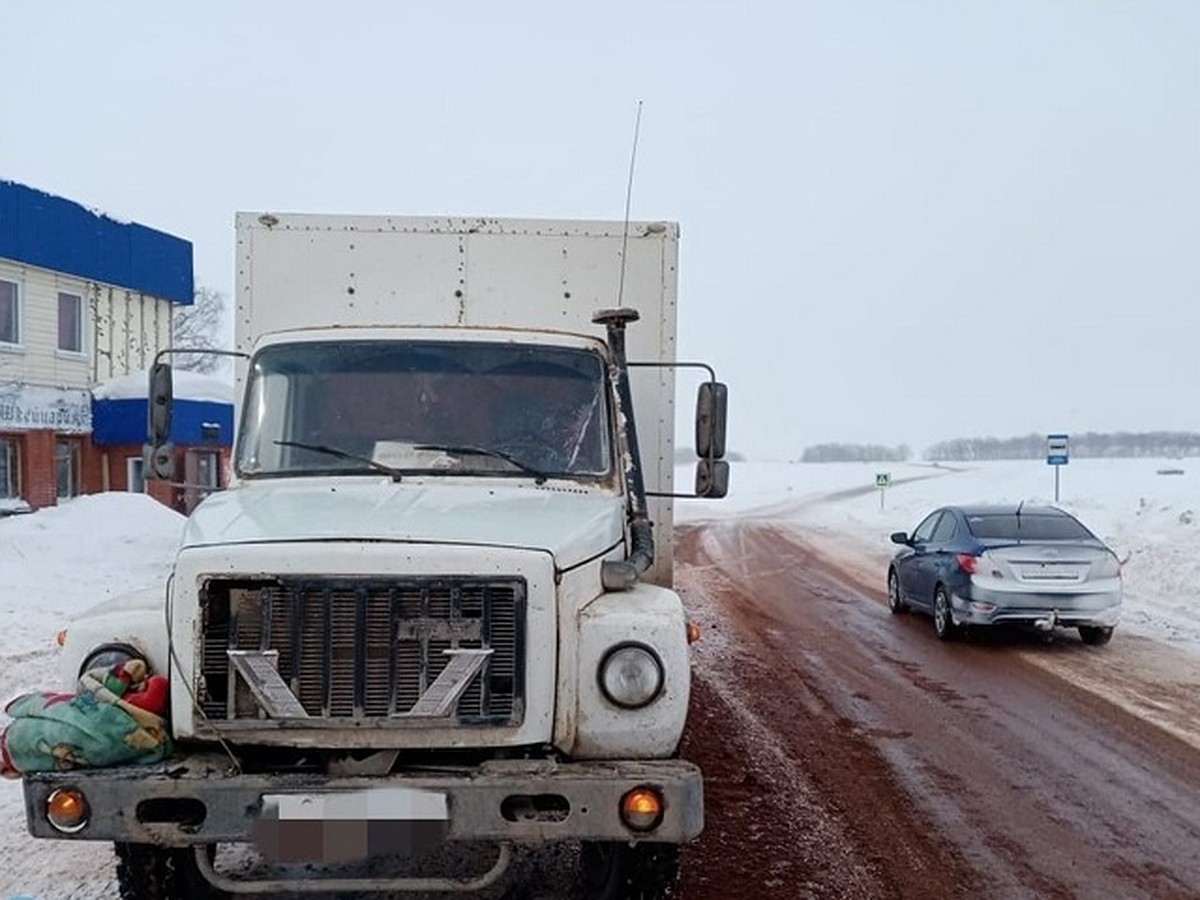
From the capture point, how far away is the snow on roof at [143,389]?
2275 cm

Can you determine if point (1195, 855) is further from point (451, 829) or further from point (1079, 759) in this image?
point (451, 829)

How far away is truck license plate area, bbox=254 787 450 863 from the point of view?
3750 millimetres

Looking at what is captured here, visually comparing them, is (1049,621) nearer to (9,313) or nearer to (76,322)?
(9,313)

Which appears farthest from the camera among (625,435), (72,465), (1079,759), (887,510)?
(887,510)

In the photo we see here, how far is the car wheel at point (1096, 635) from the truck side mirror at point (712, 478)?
7352mm

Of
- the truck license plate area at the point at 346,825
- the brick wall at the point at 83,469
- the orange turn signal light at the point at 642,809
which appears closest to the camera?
the truck license plate area at the point at 346,825

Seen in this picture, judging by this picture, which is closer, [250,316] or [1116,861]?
[1116,861]

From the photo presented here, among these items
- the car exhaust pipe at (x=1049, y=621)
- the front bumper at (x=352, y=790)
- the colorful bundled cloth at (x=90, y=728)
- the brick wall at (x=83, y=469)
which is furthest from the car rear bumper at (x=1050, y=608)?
the brick wall at (x=83, y=469)

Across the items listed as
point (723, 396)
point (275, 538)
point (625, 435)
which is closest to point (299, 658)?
point (275, 538)

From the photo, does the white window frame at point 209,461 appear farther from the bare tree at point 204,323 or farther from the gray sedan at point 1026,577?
the bare tree at point 204,323

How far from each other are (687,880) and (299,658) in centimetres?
230

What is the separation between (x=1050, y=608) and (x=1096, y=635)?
2.59 feet

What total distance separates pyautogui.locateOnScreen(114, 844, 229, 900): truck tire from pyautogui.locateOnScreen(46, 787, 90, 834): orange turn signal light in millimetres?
580

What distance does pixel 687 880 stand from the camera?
5207 millimetres
